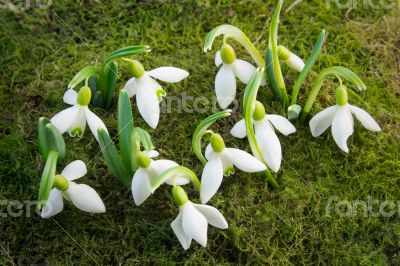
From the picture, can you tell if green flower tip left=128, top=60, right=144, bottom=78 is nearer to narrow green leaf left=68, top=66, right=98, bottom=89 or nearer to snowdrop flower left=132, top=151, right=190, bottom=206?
narrow green leaf left=68, top=66, right=98, bottom=89

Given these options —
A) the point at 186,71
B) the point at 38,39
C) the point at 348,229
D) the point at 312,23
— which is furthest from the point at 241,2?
the point at 348,229

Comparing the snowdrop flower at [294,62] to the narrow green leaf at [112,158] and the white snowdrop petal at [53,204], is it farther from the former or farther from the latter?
the white snowdrop petal at [53,204]

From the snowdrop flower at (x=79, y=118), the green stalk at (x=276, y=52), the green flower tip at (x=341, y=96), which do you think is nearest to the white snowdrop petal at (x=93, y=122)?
the snowdrop flower at (x=79, y=118)

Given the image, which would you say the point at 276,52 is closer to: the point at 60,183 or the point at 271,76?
the point at 271,76

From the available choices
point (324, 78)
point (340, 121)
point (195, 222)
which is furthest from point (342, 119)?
point (195, 222)

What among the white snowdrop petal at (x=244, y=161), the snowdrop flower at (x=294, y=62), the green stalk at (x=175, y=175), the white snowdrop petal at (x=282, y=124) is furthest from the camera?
the snowdrop flower at (x=294, y=62)

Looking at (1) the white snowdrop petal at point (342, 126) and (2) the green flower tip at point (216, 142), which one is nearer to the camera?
(2) the green flower tip at point (216, 142)

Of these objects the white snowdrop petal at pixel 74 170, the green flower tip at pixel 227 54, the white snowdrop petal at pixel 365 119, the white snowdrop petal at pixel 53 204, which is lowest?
the white snowdrop petal at pixel 53 204
